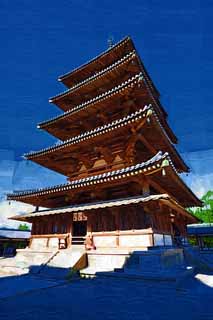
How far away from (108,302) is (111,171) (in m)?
7.48

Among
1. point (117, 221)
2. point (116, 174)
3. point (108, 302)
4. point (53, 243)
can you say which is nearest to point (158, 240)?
point (117, 221)

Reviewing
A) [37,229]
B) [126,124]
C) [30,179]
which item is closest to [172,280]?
[126,124]

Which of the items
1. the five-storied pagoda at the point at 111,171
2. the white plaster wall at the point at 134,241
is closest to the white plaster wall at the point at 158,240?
the five-storied pagoda at the point at 111,171

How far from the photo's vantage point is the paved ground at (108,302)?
3.95 meters

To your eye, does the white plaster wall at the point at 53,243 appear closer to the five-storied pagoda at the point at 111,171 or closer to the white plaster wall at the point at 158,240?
the five-storied pagoda at the point at 111,171

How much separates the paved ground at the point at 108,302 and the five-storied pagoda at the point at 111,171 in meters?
2.76

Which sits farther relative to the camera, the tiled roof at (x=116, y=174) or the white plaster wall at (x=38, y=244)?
the white plaster wall at (x=38, y=244)

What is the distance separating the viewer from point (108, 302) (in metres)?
4.88

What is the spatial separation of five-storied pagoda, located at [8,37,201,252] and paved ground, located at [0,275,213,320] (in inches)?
109

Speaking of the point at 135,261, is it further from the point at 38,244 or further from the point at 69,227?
the point at 38,244

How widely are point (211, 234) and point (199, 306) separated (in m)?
29.0

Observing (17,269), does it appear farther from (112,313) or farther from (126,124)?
(126,124)

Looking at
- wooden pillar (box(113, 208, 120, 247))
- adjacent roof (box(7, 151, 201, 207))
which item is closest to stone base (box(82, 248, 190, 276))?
wooden pillar (box(113, 208, 120, 247))

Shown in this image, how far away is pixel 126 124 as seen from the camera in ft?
34.5
